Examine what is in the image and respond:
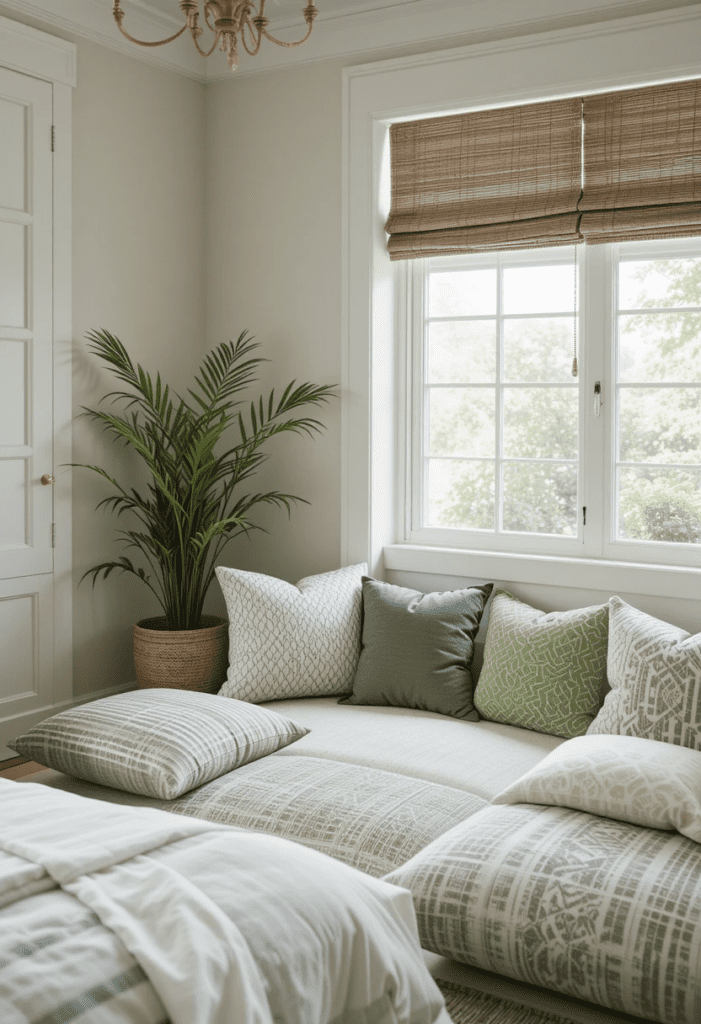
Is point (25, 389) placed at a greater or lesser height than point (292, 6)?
lesser

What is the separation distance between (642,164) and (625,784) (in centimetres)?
216

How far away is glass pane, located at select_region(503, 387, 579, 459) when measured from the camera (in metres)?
3.60

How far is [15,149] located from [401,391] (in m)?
1.67

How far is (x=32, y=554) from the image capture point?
3.52 metres

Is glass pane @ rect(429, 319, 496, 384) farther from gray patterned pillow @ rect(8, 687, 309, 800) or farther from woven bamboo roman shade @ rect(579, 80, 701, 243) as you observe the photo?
gray patterned pillow @ rect(8, 687, 309, 800)

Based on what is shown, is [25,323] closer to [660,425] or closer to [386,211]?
[386,211]

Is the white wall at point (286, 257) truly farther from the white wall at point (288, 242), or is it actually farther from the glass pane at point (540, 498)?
the glass pane at point (540, 498)

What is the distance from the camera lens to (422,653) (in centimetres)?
326

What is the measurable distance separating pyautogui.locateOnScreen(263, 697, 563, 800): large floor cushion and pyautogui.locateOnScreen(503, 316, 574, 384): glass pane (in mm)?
1333

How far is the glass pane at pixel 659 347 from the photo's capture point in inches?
132

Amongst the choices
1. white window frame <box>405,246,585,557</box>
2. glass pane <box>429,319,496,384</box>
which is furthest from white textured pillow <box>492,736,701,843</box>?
glass pane <box>429,319,496,384</box>

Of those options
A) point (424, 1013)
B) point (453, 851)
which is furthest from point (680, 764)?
point (424, 1013)

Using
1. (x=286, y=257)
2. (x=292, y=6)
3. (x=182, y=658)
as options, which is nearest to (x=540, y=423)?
(x=286, y=257)

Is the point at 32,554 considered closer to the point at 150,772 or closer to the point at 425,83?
the point at 150,772
